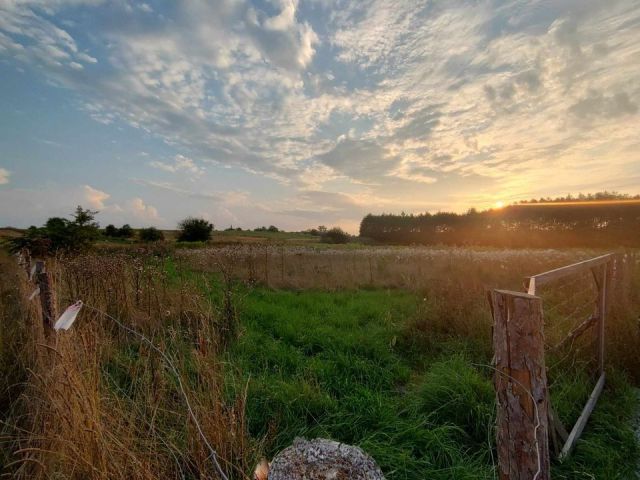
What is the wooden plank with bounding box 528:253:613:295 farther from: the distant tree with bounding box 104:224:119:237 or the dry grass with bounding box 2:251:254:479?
the distant tree with bounding box 104:224:119:237

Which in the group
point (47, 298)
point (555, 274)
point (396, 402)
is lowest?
point (396, 402)

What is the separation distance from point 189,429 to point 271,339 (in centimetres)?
329

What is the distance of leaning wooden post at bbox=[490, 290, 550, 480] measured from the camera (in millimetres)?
1580

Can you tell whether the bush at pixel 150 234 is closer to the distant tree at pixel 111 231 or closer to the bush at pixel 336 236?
the distant tree at pixel 111 231

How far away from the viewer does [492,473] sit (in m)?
Result: 2.81

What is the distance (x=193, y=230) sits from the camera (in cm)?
3550

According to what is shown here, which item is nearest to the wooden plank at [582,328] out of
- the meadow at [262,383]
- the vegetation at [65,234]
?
the meadow at [262,383]

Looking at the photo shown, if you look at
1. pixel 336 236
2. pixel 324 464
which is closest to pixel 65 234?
pixel 324 464

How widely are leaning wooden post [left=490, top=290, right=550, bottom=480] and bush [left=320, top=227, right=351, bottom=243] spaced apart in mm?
40376

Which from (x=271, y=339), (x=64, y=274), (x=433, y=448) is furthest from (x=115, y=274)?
(x=433, y=448)

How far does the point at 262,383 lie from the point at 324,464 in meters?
2.28

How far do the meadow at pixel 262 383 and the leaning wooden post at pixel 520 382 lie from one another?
22.2 inches

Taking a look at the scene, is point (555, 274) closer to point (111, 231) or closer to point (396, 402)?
point (396, 402)

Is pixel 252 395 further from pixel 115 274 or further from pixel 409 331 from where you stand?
pixel 115 274
